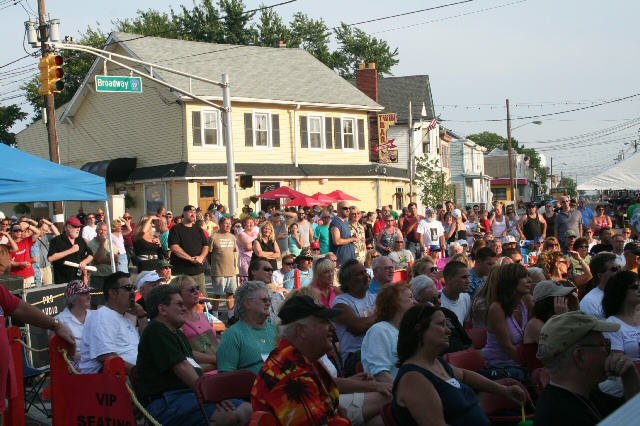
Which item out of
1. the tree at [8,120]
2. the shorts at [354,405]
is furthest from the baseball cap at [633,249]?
the tree at [8,120]

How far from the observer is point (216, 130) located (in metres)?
35.2

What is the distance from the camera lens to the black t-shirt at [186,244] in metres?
14.2

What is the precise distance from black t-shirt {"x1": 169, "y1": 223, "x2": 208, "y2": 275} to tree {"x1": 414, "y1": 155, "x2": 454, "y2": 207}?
33.6 metres

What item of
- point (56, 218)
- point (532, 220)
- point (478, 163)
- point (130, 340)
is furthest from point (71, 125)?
point (478, 163)

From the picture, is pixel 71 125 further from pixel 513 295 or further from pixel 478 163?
pixel 478 163

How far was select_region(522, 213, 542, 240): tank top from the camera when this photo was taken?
1873cm

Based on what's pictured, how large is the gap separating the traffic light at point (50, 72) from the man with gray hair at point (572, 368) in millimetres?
15856

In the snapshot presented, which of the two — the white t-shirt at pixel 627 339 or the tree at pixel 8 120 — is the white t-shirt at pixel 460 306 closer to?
the white t-shirt at pixel 627 339

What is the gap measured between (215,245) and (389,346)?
8.59 m

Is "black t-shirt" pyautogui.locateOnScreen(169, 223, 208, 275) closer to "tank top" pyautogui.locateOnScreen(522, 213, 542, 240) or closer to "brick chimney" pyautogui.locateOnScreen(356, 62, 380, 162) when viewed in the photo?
"tank top" pyautogui.locateOnScreen(522, 213, 542, 240)

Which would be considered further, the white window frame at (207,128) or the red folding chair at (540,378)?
the white window frame at (207,128)

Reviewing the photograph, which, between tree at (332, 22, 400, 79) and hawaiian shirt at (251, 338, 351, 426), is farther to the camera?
tree at (332, 22, 400, 79)

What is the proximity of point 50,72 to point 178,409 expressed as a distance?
45.9 feet

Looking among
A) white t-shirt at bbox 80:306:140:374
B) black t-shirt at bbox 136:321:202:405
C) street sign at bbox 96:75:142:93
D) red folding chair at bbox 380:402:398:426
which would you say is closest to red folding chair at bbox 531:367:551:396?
red folding chair at bbox 380:402:398:426
